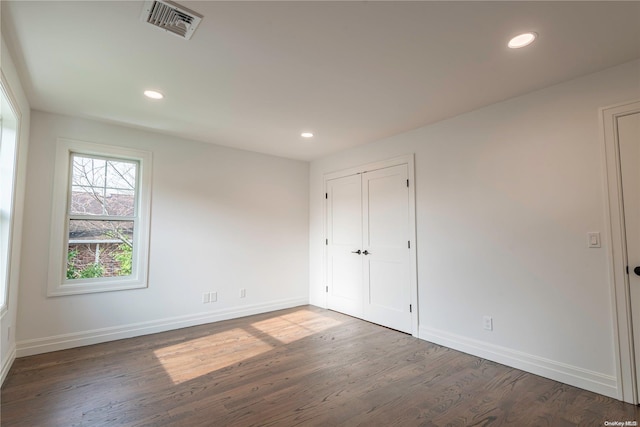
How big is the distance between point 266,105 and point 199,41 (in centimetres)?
105

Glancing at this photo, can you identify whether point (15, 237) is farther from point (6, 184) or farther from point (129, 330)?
point (129, 330)

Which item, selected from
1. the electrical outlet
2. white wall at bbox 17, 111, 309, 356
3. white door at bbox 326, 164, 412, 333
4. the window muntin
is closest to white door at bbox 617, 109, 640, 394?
the electrical outlet

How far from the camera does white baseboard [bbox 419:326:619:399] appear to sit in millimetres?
2324

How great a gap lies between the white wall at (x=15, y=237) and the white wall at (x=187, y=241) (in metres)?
0.15

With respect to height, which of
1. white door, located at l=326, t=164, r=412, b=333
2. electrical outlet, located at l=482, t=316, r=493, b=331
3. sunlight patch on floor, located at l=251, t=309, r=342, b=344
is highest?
white door, located at l=326, t=164, r=412, b=333

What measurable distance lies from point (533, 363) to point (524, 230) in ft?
3.83

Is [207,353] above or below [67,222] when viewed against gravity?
below

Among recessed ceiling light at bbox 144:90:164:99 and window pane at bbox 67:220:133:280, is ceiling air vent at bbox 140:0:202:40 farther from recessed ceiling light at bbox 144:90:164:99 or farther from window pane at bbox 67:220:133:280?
window pane at bbox 67:220:133:280

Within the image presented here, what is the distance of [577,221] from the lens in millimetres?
2479

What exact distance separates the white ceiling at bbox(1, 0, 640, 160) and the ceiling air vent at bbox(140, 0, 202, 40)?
48 millimetres

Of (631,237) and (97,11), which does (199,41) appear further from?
(631,237)

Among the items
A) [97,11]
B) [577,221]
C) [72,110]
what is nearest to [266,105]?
[97,11]

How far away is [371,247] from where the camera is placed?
420 cm

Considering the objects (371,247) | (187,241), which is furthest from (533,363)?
(187,241)
